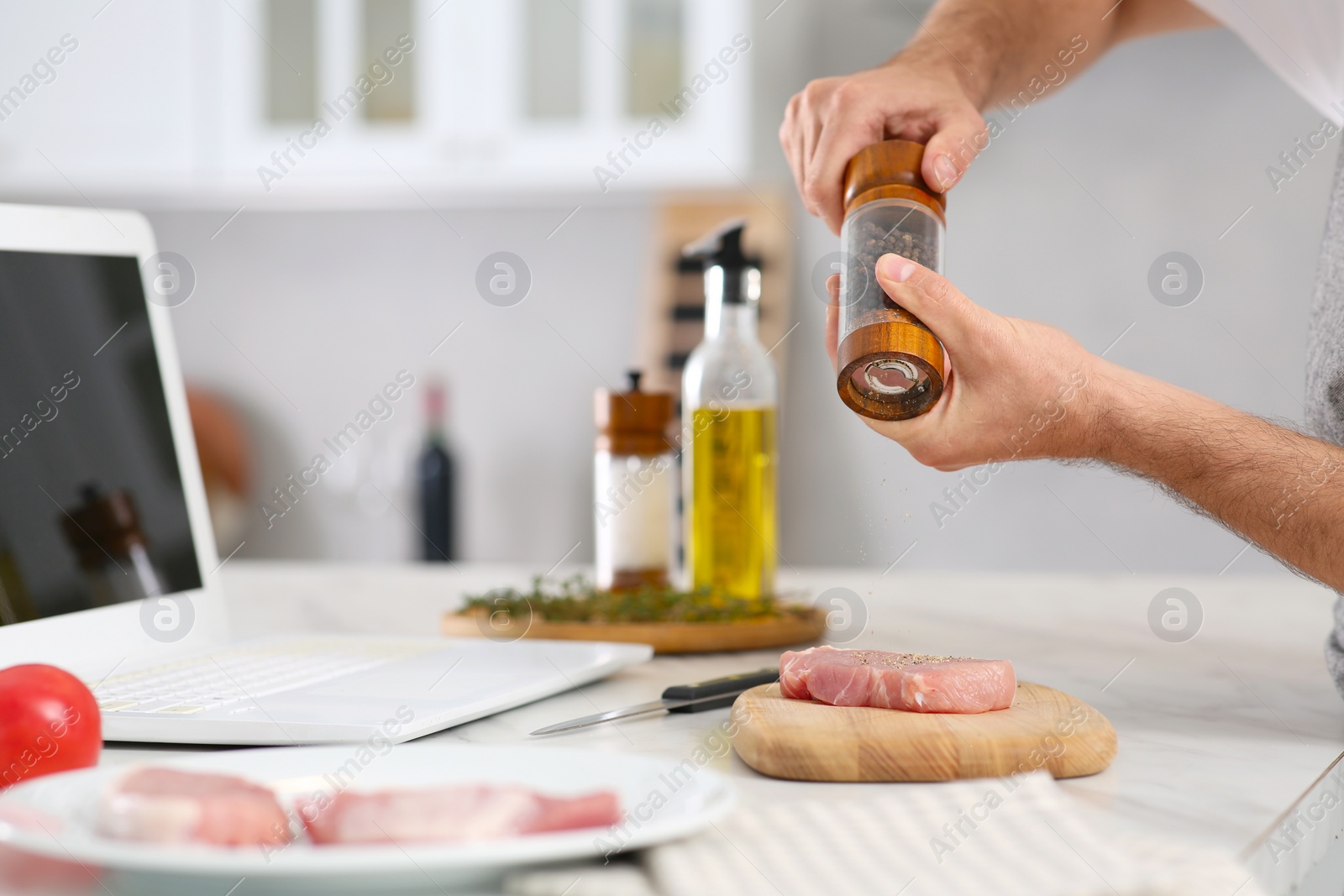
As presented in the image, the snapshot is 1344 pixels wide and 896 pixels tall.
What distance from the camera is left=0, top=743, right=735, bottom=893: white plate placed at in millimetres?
417

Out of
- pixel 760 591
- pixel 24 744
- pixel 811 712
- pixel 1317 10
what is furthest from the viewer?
pixel 760 591

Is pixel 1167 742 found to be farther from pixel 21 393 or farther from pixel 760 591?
pixel 21 393

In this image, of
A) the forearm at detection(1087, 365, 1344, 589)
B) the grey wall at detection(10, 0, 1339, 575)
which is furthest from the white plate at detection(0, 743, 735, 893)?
the grey wall at detection(10, 0, 1339, 575)

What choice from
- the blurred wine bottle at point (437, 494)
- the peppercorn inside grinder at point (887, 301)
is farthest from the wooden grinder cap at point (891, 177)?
the blurred wine bottle at point (437, 494)

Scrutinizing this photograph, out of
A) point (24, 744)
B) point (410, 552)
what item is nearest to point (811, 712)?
point (24, 744)

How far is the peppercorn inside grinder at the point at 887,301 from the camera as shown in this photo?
0.76m

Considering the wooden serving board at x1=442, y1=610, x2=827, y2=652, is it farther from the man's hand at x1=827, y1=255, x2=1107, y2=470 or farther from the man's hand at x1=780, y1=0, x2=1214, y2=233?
the man's hand at x1=780, y1=0, x2=1214, y2=233

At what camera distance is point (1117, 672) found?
3.11 ft

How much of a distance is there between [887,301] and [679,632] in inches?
15.4

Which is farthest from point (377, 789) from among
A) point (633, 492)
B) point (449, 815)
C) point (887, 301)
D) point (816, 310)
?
point (816, 310)

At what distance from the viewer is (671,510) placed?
1.23 m

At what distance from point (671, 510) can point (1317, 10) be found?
763 millimetres

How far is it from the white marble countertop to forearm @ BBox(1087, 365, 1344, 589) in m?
0.12

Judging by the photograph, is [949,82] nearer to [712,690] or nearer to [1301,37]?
[1301,37]
